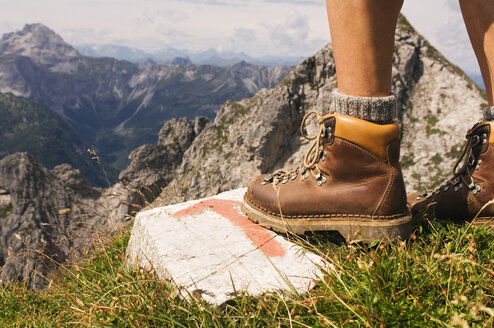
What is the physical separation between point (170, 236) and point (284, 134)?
5634 centimetres

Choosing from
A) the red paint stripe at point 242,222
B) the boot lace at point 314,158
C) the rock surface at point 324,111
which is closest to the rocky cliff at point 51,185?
the rock surface at point 324,111

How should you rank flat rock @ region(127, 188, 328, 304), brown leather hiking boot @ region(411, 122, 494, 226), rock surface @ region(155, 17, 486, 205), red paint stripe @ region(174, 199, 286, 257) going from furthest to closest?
rock surface @ region(155, 17, 486, 205) → red paint stripe @ region(174, 199, 286, 257) → brown leather hiking boot @ region(411, 122, 494, 226) → flat rock @ region(127, 188, 328, 304)

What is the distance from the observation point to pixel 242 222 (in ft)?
11.3

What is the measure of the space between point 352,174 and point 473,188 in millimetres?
1046

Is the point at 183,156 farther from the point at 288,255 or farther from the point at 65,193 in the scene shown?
the point at 288,255

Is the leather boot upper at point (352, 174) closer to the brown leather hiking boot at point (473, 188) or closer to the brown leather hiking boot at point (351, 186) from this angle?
the brown leather hiking boot at point (351, 186)

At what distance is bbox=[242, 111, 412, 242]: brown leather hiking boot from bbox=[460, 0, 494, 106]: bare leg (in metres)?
1.03

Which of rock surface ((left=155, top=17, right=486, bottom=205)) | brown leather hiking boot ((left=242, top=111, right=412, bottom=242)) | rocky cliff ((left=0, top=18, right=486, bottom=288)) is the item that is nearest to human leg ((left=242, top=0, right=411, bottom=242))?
brown leather hiking boot ((left=242, top=111, right=412, bottom=242))

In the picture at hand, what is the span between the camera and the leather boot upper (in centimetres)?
263

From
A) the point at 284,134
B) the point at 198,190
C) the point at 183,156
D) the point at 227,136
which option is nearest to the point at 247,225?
the point at 284,134

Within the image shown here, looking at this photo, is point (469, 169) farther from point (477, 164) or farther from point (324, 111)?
point (324, 111)

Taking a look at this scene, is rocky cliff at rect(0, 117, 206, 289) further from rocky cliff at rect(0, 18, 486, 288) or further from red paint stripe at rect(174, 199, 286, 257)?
red paint stripe at rect(174, 199, 286, 257)

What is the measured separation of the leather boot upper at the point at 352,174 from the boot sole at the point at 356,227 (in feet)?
0.16

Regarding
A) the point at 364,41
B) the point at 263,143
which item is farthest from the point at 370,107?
the point at 263,143
